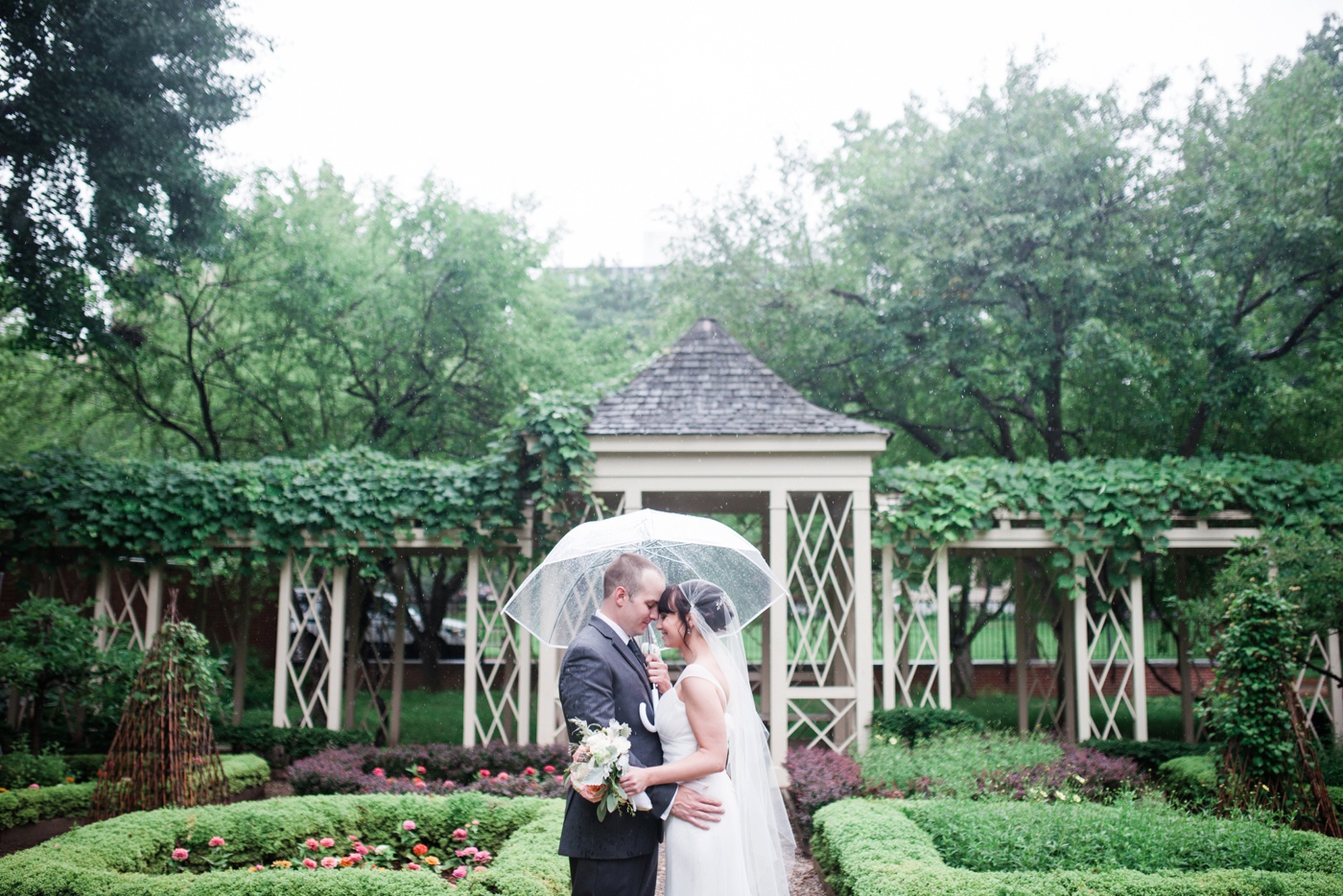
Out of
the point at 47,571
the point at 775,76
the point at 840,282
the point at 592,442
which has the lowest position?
the point at 47,571

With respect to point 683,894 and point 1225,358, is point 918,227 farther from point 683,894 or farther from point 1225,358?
point 683,894

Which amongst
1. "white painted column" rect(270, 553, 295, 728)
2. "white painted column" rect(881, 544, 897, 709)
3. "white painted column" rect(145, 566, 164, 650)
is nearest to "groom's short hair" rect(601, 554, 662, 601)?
"white painted column" rect(881, 544, 897, 709)

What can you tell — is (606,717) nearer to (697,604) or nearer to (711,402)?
(697,604)

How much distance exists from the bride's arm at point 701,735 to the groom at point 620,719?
0.12 meters

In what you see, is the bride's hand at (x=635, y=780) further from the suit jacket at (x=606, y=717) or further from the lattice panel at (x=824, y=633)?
the lattice panel at (x=824, y=633)

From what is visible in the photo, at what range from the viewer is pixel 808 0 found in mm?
15891

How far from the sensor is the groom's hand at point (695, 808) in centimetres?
394

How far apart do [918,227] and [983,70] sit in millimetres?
2817

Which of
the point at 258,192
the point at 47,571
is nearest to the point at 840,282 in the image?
the point at 258,192

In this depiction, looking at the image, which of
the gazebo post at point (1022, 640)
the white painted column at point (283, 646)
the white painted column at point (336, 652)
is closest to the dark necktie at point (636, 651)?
the white painted column at point (336, 652)

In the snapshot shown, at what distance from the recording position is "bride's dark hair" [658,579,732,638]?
4.07 metres

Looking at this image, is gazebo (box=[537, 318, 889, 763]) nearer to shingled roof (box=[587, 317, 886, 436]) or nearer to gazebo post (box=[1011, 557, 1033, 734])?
shingled roof (box=[587, 317, 886, 436])

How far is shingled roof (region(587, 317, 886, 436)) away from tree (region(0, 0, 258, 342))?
708cm

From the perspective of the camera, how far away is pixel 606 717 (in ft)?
12.2
